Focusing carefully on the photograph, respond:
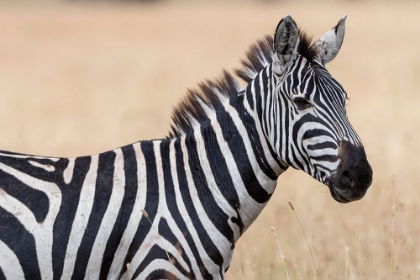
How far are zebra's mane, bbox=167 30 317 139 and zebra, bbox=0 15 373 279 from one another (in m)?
0.04

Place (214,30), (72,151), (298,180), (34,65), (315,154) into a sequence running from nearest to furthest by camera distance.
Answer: (315,154) → (298,180) → (72,151) → (34,65) → (214,30)

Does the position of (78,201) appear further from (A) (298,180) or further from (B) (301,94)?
(A) (298,180)

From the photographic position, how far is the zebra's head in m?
4.59

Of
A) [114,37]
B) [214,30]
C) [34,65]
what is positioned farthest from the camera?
[214,30]

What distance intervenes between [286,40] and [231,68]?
14125 millimetres

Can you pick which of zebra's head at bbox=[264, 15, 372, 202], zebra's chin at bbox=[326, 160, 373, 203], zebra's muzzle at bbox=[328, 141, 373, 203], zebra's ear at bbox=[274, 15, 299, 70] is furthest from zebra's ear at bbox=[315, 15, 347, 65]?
zebra's chin at bbox=[326, 160, 373, 203]

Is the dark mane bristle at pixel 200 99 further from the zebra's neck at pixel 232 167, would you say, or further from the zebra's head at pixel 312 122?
the zebra's head at pixel 312 122

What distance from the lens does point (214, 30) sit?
28578 millimetres

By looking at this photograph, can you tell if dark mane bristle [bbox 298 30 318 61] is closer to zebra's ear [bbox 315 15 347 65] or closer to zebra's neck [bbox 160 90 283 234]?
zebra's ear [bbox 315 15 347 65]

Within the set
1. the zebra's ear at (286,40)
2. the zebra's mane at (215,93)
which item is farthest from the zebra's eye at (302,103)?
the zebra's mane at (215,93)

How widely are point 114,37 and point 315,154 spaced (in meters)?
22.9

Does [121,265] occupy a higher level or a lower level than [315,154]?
lower

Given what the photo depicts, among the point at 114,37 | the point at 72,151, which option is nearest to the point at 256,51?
the point at 72,151

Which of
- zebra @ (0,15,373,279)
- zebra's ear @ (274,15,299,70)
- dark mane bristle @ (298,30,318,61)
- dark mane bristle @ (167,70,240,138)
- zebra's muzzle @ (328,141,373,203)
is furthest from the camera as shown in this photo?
dark mane bristle @ (167,70,240,138)
